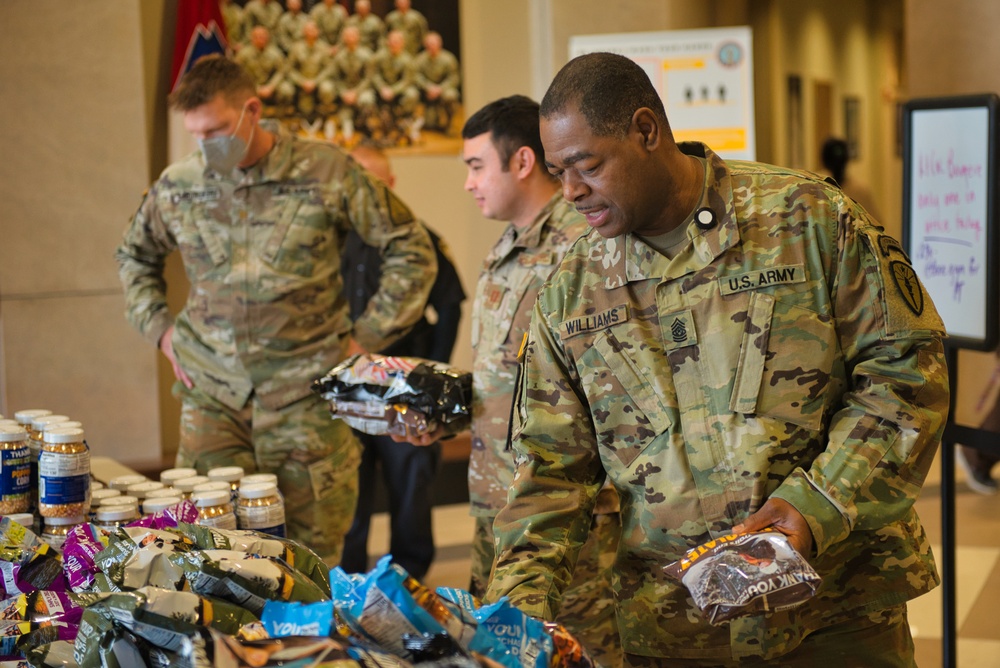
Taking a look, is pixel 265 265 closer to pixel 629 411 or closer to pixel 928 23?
pixel 629 411

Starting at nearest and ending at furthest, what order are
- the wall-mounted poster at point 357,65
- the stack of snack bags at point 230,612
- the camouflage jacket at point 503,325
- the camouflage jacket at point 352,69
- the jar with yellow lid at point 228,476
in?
the stack of snack bags at point 230,612 → the jar with yellow lid at point 228,476 → the camouflage jacket at point 503,325 → the wall-mounted poster at point 357,65 → the camouflage jacket at point 352,69

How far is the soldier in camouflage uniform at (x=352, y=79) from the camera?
20.7 feet

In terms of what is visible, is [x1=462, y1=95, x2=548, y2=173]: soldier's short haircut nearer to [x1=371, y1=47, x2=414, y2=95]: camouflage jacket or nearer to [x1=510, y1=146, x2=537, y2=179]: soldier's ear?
[x1=510, y1=146, x2=537, y2=179]: soldier's ear

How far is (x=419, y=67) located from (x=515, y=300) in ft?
13.0

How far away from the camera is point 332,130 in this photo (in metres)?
6.32

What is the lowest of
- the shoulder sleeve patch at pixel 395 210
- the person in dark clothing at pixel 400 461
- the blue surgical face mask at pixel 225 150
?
the person in dark clothing at pixel 400 461

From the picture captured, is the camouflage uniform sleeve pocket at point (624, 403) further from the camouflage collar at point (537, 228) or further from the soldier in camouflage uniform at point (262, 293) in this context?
the soldier in camouflage uniform at point (262, 293)

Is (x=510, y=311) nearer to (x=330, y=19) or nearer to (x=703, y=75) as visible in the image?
(x=703, y=75)

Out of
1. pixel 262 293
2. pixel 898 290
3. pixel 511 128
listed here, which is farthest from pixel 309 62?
pixel 898 290

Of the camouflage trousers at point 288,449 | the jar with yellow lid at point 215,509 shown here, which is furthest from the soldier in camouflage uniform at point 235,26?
the jar with yellow lid at point 215,509

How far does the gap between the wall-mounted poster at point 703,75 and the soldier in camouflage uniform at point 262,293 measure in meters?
2.24

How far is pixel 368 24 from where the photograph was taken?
249 inches

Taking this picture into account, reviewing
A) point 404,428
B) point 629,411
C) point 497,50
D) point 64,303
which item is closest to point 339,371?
point 404,428

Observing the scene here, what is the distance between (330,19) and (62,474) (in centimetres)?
442
